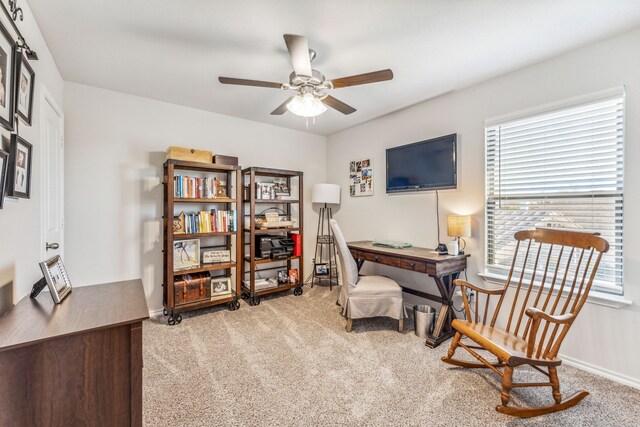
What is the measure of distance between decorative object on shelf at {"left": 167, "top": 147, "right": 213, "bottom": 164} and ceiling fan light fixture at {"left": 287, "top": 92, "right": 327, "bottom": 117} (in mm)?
1276

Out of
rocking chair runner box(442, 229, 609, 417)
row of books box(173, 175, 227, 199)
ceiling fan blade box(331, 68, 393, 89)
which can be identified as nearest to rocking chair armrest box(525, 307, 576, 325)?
rocking chair runner box(442, 229, 609, 417)

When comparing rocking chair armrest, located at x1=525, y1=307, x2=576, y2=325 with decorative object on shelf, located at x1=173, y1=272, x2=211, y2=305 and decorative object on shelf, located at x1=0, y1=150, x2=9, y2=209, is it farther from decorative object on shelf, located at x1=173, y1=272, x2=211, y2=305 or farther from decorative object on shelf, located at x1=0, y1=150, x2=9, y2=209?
decorative object on shelf, located at x1=173, y1=272, x2=211, y2=305

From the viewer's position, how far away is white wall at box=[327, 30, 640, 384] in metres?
1.92

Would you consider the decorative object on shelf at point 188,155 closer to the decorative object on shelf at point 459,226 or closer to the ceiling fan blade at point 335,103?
the ceiling fan blade at point 335,103

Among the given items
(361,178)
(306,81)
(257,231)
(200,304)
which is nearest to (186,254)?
(200,304)

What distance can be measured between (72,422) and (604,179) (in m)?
3.38

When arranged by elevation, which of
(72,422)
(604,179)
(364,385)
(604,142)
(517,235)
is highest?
(604,142)

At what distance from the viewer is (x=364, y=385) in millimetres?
1914

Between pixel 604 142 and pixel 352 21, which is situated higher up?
pixel 352 21

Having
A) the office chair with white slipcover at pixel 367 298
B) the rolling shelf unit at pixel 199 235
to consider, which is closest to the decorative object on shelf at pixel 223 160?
the rolling shelf unit at pixel 199 235

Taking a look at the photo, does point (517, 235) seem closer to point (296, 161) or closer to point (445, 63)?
point (445, 63)

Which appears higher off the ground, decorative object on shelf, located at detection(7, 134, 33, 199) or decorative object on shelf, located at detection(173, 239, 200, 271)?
decorative object on shelf, located at detection(7, 134, 33, 199)

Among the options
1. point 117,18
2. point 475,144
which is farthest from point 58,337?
point 475,144

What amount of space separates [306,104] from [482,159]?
176 cm
